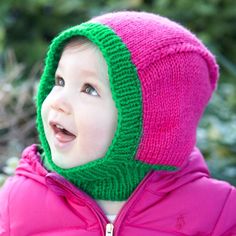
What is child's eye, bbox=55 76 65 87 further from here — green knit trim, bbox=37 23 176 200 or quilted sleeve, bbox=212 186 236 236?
quilted sleeve, bbox=212 186 236 236

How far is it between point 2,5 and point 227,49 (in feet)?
6.58

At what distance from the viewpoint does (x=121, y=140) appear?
193 centimetres

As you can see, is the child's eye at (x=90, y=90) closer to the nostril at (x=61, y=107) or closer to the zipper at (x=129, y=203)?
the nostril at (x=61, y=107)

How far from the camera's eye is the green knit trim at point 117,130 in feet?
6.26

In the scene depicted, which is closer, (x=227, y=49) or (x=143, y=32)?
(x=143, y=32)

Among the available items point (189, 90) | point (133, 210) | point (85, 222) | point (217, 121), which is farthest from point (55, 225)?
point (217, 121)

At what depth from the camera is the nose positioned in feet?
6.41

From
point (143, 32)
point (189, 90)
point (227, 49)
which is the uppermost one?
point (143, 32)

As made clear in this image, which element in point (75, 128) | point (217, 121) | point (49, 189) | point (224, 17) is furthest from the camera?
point (224, 17)

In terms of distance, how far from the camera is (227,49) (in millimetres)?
5648

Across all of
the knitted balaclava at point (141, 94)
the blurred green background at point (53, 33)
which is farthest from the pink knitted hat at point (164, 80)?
the blurred green background at point (53, 33)

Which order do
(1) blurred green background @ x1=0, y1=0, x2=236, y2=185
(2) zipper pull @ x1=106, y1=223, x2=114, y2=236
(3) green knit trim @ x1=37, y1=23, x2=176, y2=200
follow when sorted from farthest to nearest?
(1) blurred green background @ x1=0, y1=0, x2=236, y2=185
(2) zipper pull @ x1=106, y1=223, x2=114, y2=236
(3) green knit trim @ x1=37, y1=23, x2=176, y2=200

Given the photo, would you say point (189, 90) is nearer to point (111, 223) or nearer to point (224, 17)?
point (111, 223)

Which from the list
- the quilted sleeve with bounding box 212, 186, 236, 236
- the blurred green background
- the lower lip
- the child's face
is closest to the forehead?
the child's face
